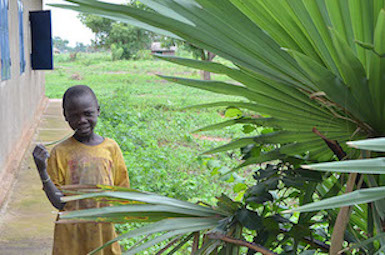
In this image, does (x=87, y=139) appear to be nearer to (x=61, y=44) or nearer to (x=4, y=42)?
(x=4, y=42)

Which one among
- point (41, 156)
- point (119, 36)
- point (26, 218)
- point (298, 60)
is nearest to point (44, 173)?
point (41, 156)

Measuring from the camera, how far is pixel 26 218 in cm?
445

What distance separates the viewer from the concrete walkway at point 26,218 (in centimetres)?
385

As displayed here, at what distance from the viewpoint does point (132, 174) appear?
6039 mm

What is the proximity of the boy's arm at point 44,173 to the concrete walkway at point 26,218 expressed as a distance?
181cm

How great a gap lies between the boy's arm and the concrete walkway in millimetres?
1810

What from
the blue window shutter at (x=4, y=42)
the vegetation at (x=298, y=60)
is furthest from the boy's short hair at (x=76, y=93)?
the blue window shutter at (x=4, y=42)

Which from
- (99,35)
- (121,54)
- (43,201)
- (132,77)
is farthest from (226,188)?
(99,35)

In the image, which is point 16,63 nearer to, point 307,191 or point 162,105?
point 307,191

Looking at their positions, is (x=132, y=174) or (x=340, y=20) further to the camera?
(x=132, y=174)

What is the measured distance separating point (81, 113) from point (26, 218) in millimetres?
2532

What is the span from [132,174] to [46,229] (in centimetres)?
187

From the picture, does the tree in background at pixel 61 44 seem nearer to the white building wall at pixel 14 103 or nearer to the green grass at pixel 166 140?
the green grass at pixel 166 140

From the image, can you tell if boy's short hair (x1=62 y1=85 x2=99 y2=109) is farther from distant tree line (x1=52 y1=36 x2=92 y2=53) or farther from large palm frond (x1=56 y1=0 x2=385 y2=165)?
distant tree line (x1=52 y1=36 x2=92 y2=53)
